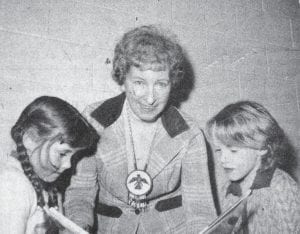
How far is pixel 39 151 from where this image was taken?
54.3 inches

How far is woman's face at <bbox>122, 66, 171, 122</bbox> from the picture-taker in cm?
155

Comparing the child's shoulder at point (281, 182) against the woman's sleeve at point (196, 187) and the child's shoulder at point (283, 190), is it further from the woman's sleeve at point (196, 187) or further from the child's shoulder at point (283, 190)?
the woman's sleeve at point (196, 187)

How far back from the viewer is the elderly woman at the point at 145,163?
1577 mm

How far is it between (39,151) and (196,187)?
765 mm

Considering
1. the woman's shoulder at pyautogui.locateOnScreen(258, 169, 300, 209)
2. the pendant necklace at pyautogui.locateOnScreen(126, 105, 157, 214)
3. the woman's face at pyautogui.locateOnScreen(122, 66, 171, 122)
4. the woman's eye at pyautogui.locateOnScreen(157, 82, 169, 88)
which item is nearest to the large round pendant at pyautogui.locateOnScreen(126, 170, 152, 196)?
the pendant necklace at pyautogui.locateOnScreen(126, 105, 157, 214)

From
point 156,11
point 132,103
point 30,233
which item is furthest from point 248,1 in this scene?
point 30,233

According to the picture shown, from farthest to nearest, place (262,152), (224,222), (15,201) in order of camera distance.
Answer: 1. (262,152)
2. (15,201)
3. (224,222)

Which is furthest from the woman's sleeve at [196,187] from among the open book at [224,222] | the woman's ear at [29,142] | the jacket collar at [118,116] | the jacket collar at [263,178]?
the woman's ear at [29,142]

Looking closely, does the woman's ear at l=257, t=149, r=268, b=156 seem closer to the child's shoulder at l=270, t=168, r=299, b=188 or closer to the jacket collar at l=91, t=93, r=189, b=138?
the child's shoulder at l=270, t=168, r=299, b=188

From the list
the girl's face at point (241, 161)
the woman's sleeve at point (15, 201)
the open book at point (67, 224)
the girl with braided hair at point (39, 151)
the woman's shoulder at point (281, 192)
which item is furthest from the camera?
the girl's face at point (241, 161)

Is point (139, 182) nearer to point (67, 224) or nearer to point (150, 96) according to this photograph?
point (150, 96)

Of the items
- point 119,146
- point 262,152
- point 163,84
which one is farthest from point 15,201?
point 262,152

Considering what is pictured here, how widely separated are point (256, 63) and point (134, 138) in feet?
4.72

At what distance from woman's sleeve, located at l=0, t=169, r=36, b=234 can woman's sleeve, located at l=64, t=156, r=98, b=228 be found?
294 millimetres
